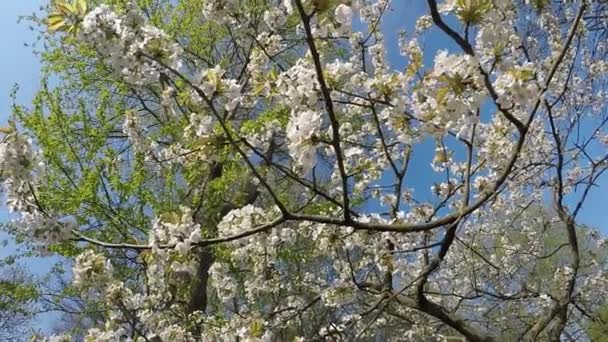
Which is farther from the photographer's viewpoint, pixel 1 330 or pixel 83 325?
pixel 1 330

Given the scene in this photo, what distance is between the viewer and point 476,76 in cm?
187

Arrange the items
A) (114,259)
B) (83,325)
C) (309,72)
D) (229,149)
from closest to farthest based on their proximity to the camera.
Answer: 1. (309,72)
2. (229,149)
3. (114,259)
4. (83,325)

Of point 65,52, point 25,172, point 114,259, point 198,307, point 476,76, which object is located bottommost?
point 25,172

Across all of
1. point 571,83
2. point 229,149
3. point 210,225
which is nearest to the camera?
point 229,149

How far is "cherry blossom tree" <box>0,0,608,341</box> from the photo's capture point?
6.94 ft

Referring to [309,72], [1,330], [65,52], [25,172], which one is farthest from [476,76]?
[1,330]

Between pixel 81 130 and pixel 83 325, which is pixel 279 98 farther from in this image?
pixel 83 325

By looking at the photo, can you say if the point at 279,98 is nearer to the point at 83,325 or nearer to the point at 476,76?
the point at 476,76

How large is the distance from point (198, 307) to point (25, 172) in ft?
15.6

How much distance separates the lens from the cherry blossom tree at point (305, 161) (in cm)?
212

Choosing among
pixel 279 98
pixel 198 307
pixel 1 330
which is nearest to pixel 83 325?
pixel 198 307

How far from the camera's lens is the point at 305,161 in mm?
2049

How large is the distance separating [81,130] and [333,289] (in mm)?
4930

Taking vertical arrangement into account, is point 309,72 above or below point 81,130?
below
